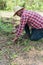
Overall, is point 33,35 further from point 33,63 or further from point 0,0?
point 0,0

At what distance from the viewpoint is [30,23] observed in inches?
251

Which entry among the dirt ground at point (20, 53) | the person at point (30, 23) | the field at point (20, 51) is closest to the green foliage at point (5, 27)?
the field at point (20, 51)

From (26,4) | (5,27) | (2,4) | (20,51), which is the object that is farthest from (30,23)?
(26,4)

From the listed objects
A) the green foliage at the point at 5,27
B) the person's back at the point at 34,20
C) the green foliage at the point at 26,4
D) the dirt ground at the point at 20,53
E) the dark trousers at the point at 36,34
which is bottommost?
the green foliage at the point at 26,4

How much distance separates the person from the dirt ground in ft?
0.67

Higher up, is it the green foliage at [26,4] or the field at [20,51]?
the field at [20,51]

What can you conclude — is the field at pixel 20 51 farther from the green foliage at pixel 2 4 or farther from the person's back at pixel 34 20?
the green foliage at pixel 2 4

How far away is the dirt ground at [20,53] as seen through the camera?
5.71m

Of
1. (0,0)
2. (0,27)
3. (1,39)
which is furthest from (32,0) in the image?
(1,39)

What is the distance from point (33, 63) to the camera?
18.6ft

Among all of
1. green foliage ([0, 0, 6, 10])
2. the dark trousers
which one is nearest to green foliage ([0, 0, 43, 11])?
green foliage ([0, 0, 6, 10])

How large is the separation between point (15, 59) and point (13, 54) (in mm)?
238

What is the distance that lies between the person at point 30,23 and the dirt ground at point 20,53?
0.67 feet

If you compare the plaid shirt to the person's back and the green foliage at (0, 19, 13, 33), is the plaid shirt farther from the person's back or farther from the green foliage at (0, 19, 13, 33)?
the green foliage at (0, 19, 13, 33)
